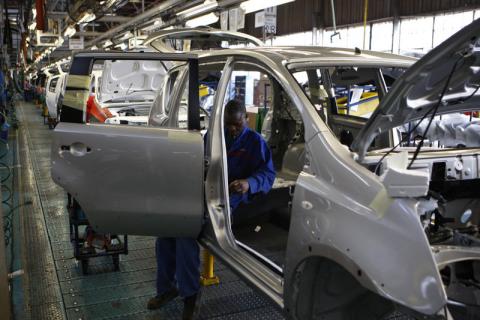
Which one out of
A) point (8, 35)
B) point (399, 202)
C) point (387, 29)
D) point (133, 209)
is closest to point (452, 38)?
point (399, 202)

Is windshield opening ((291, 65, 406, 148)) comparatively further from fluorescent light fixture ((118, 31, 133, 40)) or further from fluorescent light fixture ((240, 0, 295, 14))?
fluorescent light fixture ((118, 31, 133, 40))

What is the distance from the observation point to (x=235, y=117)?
133 inches

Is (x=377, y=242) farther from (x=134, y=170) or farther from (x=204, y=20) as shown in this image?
(x=204, y=20)

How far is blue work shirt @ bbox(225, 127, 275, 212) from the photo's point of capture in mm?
3273

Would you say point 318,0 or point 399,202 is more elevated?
point 318,0

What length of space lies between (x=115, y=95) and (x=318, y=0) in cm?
1077

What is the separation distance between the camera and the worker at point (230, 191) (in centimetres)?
314

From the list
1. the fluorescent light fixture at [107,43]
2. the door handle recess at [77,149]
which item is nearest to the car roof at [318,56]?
the door handle recess at [77,149]

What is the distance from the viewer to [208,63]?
12.1 ft

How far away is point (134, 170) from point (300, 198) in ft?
4.04

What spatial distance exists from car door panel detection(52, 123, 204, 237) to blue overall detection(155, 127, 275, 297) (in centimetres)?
18

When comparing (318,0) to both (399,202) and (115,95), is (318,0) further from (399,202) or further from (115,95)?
(399,202)

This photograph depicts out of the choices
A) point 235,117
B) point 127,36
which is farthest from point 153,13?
point 235,117

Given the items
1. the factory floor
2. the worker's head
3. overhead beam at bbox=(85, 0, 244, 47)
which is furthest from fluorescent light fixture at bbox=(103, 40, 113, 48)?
the worker's head
